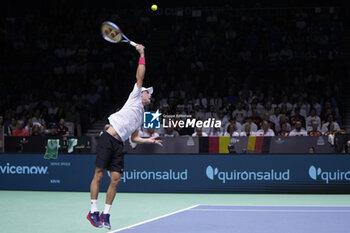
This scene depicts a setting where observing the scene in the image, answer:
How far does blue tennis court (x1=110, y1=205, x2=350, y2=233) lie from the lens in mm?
7984

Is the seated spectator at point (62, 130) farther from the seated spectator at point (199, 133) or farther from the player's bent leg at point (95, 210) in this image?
the player's bent leg at point (95, 210)

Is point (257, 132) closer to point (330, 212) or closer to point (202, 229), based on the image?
point (330, 212)

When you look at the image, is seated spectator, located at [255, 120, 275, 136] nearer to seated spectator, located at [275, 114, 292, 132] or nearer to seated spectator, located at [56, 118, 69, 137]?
seated spectator, located at [275, 114, 292, 132]

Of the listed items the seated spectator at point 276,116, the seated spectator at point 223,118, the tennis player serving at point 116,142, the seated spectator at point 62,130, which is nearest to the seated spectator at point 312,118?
the seated spectator at point 276,116

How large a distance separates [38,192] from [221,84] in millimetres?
7533

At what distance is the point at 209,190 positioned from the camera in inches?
523

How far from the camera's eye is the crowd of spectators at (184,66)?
17312 millimetres

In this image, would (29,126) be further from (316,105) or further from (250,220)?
(250,220)

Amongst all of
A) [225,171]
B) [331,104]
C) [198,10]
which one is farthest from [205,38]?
[225,171]

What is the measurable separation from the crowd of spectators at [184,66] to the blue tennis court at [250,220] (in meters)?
5.74

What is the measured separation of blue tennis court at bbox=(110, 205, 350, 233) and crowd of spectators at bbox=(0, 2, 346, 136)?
18.8ft

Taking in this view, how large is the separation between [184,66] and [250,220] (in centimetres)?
1208

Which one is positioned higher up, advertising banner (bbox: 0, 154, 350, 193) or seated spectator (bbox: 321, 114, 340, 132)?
seated spectator (bbox: 321, 114, 340, 132)

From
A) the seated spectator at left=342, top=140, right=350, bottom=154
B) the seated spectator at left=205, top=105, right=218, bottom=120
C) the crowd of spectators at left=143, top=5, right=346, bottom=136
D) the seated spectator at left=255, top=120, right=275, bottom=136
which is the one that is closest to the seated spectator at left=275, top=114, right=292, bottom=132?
the crowd of spectators at left=143, top=5, right=346, bottom=136
